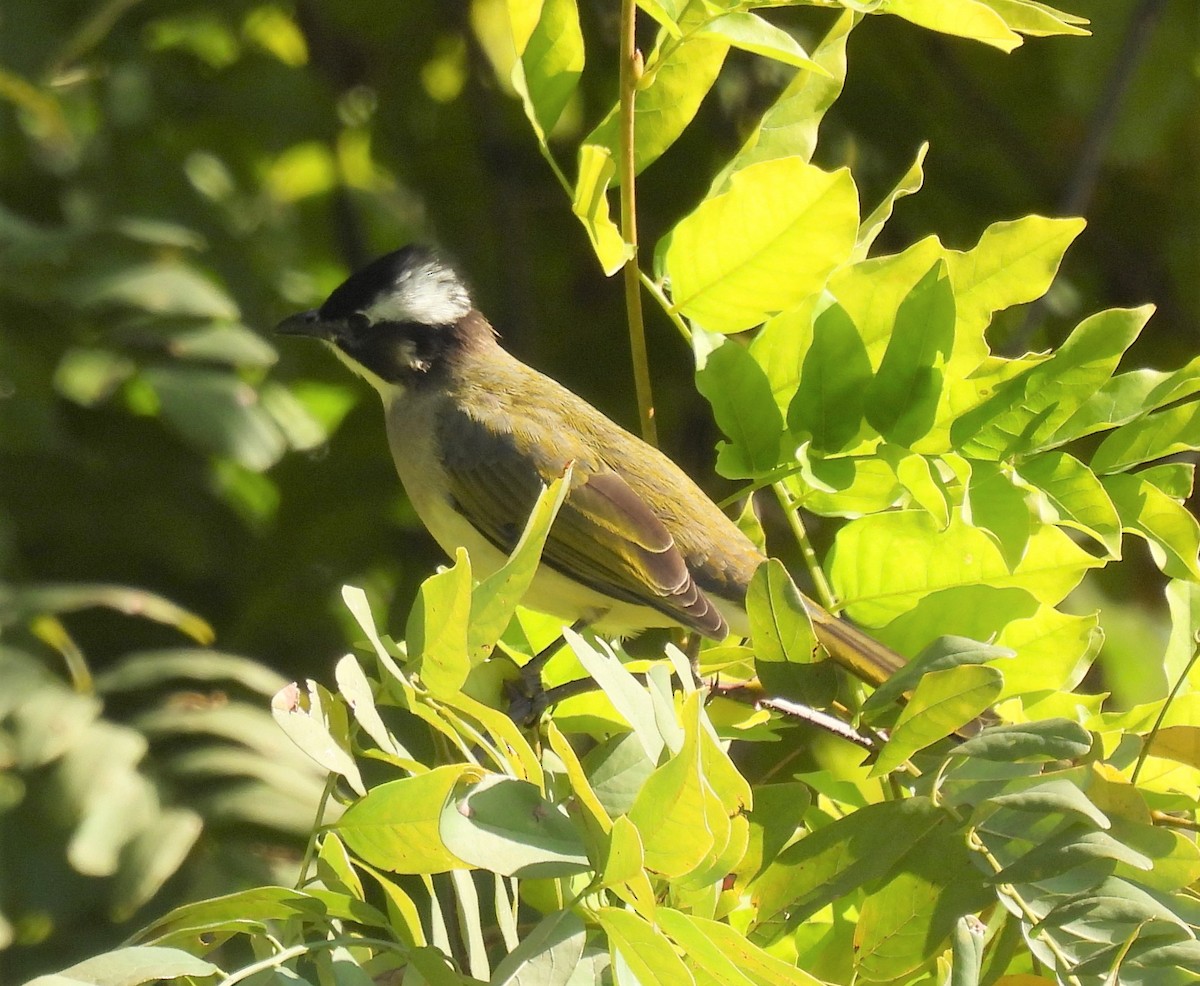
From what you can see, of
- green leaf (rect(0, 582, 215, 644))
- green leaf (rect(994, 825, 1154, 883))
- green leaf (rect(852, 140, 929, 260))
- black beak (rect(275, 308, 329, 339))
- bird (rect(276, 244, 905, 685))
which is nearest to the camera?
green leaf (rect(994, 825, 1154, 883))

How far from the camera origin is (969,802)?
150 centimetres

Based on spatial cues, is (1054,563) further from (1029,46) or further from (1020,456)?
(1029,46)

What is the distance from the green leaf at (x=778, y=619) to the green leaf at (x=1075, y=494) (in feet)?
1.03

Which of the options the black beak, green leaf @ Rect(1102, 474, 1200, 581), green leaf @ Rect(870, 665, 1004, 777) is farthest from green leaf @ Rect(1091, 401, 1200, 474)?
the black beak

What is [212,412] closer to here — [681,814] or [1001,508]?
[1001,508]

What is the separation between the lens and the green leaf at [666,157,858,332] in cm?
173

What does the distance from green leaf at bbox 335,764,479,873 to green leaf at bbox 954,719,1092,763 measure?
46 cm

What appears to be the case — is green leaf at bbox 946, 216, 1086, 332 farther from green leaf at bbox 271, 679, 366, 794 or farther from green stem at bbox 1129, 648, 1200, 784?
green leaf at bbox 271, 679, 366, 794

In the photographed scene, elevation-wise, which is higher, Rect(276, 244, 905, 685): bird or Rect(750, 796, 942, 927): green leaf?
Rect(750, 796, 942, 927): green leaf

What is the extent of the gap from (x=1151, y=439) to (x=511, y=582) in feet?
2.67

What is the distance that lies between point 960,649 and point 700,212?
0.62 m

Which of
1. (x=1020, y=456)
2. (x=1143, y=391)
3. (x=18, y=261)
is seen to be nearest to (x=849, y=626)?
(x=1020, y=456)

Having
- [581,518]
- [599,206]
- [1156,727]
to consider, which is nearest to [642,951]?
[1156,727]

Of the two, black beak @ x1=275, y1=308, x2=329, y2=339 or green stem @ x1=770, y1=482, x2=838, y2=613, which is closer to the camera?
green stem @ x1=770, y1=482, x2=838, y2=613
